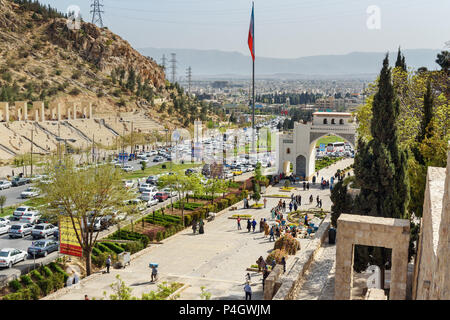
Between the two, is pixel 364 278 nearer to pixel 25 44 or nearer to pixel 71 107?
pixel 71 107

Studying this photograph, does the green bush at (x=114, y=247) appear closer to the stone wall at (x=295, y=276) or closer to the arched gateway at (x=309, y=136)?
the stone wall at (x=295, y=276)

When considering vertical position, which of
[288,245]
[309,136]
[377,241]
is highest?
[309,136]

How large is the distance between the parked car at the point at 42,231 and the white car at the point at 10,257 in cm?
367

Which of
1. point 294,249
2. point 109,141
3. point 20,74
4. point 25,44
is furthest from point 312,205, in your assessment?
point 25,44

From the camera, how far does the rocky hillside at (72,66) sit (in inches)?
3553

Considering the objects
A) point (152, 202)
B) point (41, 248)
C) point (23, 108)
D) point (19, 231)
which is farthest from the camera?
point (23, 108)

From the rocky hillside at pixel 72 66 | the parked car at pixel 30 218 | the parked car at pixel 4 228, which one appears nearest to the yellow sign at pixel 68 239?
the parked car at pixel 4 228

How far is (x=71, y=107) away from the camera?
8206cm

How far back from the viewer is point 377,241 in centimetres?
1269

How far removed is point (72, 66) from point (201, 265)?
9189cm

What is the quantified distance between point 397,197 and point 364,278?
3000mm

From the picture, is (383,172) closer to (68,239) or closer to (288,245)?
(288,245)

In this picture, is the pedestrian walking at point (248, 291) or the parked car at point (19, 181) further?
the parked car at point (19, 181)

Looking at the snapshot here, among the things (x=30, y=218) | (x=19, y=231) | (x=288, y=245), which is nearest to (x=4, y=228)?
(x=19, y=231)
